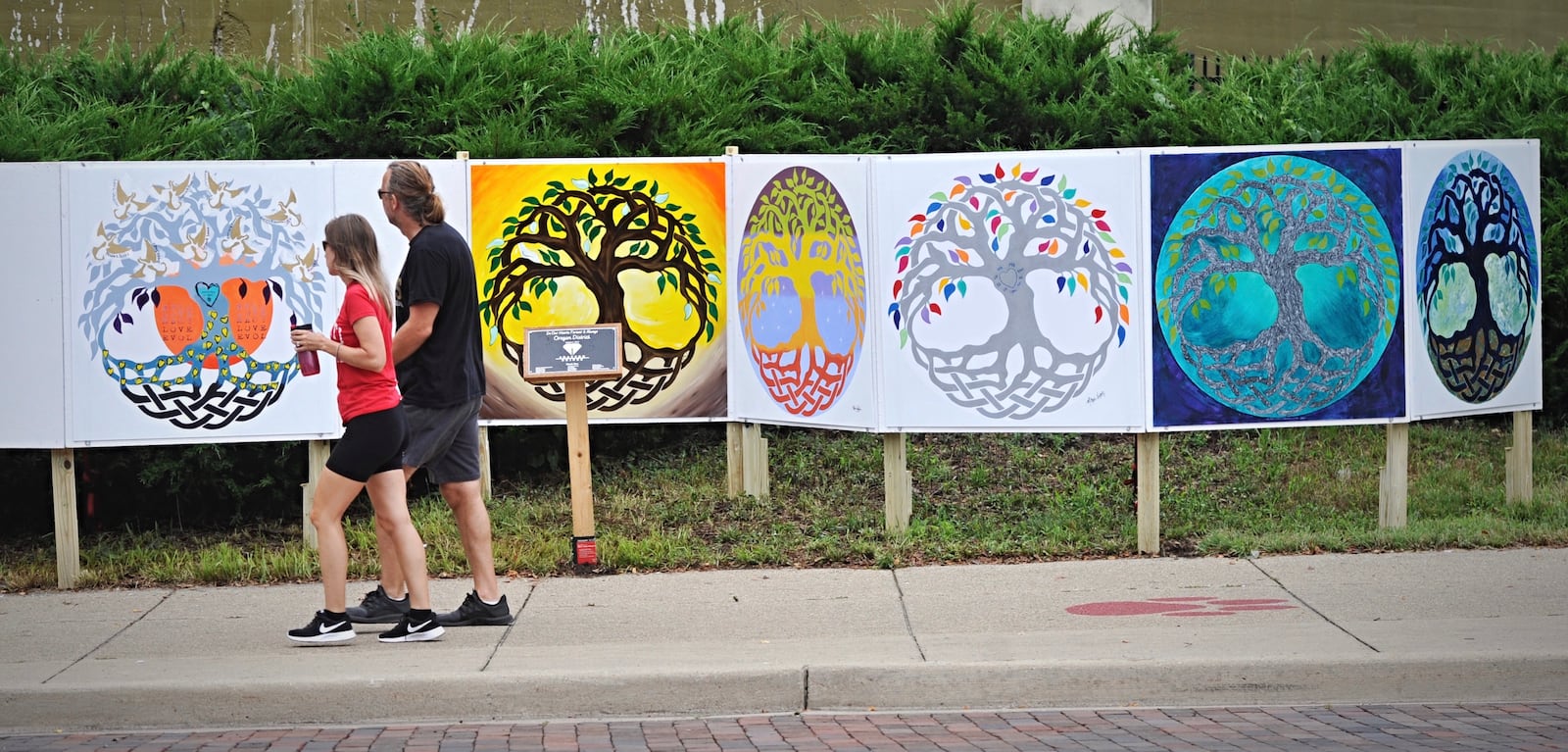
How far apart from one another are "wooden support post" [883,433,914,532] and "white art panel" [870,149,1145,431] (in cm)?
17

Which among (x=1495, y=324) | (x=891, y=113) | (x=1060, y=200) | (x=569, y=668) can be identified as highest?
(x=891, y=113)

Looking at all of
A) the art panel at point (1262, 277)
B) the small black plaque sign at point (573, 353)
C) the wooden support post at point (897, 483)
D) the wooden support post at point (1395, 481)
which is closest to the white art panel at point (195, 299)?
the small black plaque sign at point (573, 353)

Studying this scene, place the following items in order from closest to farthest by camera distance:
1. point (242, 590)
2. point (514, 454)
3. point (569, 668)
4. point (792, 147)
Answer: point (569, 668) < point (242, 590) < point (514, 454) < point (792, 147)

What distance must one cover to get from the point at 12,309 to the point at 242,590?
71.2 inches

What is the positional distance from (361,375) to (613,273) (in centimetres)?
279

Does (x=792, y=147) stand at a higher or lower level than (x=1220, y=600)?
higher

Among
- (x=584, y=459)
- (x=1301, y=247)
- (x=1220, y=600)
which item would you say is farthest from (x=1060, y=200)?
(x=584, y=459)

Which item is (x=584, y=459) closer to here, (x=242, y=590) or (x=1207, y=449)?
(x=242, y=590)

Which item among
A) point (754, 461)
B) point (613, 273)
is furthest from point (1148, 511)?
point (613, 273)

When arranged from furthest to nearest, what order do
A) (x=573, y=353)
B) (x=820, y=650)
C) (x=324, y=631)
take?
(x=573, y=353) → (x=324, y=631) → (x=820, y=650)

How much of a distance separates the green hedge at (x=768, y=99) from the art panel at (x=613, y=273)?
39.6 inches

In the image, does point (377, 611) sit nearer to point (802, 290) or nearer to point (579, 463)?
point (579, 463)

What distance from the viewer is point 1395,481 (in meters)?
8.45

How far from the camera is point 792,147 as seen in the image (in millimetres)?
10500
